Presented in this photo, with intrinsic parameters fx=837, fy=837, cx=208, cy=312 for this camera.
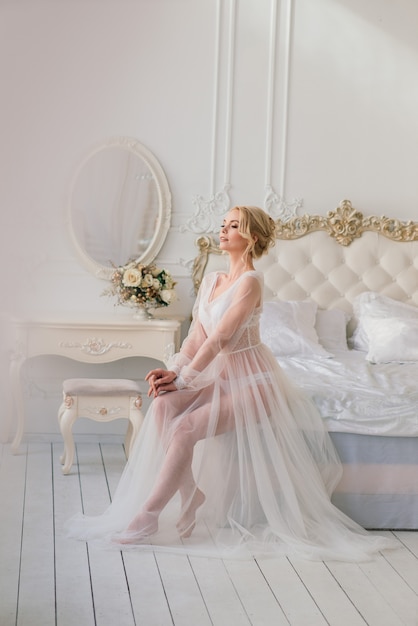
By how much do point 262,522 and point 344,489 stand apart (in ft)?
1.20

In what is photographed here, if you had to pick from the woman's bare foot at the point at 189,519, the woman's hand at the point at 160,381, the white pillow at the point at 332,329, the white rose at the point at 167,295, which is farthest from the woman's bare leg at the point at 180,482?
the white pillow at the point at 332,329

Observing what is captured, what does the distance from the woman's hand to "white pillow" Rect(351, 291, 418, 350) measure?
6.03 ft

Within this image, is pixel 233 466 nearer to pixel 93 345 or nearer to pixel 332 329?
pixel 93 345

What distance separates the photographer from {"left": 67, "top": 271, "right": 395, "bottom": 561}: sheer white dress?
311 centimetres

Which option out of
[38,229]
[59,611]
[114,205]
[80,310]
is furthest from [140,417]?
[38,229]

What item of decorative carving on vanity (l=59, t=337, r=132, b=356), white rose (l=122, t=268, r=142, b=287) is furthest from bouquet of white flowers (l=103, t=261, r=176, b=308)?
decorative carving on vanity (l=59, t=337, r=132, b=356)

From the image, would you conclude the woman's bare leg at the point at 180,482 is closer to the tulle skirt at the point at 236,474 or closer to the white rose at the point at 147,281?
the tulle skirt at the point at 236,474

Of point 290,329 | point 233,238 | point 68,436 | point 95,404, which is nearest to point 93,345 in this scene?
point 95,404

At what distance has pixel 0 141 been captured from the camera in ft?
2.24

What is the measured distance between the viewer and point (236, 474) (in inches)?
127

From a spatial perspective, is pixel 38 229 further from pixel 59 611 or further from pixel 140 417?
pixel 140 417

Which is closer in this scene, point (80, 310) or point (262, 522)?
point (262, 522)

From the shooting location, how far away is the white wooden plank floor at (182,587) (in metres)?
2.41

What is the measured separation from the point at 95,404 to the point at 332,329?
1.49 m
